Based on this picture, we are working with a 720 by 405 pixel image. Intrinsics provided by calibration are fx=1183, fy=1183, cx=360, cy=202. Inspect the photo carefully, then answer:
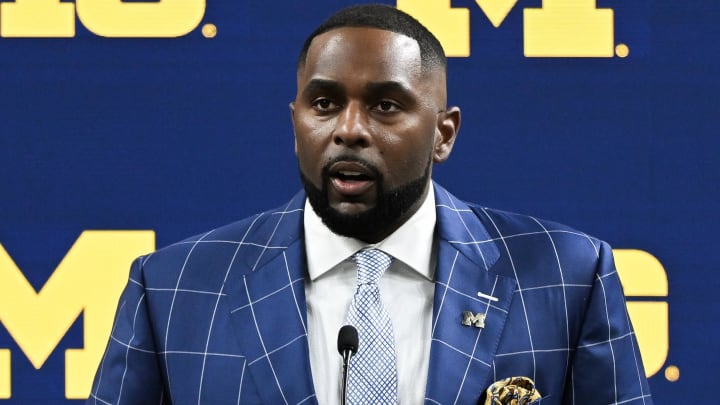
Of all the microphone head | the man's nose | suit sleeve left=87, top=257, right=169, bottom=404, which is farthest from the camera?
suit sleeve left=87, top=257, right=169, bottom=404

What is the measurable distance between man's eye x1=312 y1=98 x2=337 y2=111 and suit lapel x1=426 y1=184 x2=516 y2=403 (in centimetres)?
31

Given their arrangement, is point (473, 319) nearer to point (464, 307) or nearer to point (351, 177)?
point (464, 307)

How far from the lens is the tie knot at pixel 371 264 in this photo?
1.90 m

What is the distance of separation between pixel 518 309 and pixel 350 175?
1.18 feet

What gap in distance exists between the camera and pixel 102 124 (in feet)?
9.64

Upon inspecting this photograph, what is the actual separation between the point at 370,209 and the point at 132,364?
459 mm

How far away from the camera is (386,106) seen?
72.8 inches

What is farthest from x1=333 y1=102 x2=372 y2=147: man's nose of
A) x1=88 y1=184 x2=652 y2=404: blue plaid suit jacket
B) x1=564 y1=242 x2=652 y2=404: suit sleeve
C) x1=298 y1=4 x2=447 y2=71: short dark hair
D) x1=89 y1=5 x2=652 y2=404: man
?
x1=564 y1=242 x2=652 y2=404: suit sleeve

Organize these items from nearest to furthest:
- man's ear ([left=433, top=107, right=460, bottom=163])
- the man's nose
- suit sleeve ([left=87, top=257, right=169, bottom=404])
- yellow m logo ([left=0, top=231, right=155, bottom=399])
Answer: the man's nose, suit sleeve ([left=87, top=257, right=169, bottom=404]), man's ear ([left=433, top=107, right=460, bottom=163]), yellow m logo ([left=0, top=231, right=155, bottom=399])

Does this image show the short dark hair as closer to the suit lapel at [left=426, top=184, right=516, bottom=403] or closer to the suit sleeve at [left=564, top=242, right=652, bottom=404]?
the suit lapel at [left=426, top=184, right=516, bottom=403]

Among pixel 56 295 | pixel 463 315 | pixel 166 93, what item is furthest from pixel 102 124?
pixel 463 315

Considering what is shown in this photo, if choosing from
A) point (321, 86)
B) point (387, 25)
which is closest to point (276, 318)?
point (321, 86)

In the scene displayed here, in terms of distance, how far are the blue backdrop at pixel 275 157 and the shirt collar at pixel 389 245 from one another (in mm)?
956

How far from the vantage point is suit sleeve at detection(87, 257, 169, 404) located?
1886 millimetres
